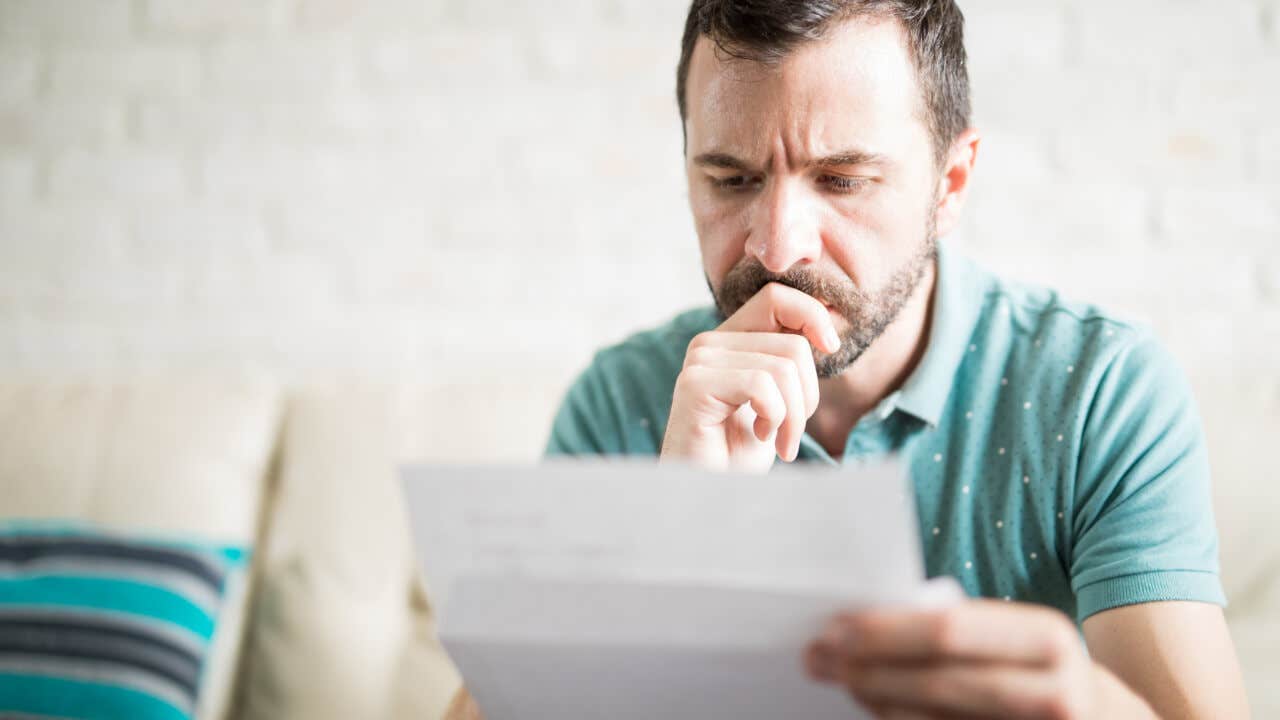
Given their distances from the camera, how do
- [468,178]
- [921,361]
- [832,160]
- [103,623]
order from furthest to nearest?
[468,178] → [103,623] → [921,361] → [832,160]

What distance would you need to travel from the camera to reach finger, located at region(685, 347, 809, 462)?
0.88m

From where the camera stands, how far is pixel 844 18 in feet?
3.24

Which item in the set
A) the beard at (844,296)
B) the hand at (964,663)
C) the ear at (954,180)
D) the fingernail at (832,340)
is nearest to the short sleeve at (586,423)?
the beard at (844,296)

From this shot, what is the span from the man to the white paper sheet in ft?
1.12

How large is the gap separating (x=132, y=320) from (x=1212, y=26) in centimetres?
196

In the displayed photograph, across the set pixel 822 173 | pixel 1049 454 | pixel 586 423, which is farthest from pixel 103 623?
pixel 1049 454

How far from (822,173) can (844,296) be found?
13 centimetres

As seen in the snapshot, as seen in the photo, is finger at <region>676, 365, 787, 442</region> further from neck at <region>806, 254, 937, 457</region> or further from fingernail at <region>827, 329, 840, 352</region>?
neck at <region>806, 254, 937, 457</region>

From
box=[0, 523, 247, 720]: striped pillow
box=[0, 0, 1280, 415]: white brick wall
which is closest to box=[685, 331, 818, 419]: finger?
box=[0, 0, 1280, 415]: white brick wall

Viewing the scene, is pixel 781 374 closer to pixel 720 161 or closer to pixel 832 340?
pixel 832 340

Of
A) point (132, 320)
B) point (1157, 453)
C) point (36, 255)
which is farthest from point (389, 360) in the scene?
point (1157, 453)

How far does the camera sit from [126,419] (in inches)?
61.3

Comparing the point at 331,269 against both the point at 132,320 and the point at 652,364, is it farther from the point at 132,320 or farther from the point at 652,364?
the point at 652,364

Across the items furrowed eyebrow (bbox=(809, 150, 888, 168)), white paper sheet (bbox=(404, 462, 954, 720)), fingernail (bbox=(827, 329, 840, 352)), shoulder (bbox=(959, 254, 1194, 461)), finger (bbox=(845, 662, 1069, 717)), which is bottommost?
finger (bbox=(845, 662, 1069, 717))
